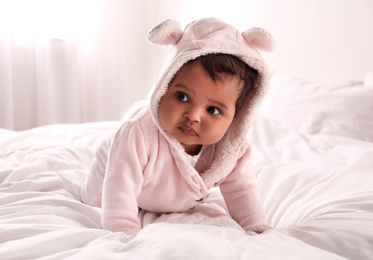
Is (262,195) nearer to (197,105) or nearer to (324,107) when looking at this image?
(197,105)

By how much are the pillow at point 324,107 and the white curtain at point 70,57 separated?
5.04ft

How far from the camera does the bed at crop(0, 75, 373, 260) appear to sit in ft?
2.16

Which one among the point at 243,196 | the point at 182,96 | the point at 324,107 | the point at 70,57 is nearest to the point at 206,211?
the point at 243,196

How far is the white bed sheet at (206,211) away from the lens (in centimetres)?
65

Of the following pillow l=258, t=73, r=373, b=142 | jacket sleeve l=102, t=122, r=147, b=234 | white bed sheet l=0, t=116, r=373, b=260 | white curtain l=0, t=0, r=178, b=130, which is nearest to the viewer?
white bed sheet l=0, t=116, r=373, b=260

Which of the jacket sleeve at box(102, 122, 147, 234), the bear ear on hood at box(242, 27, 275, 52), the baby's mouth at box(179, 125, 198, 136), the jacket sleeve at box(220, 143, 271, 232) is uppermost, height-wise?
the bear ear on hood at box(242, 27, 275, 52)

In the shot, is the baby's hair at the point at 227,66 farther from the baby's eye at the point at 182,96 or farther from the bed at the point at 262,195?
the bed at the point at 262,195

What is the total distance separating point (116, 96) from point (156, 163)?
2.48 metres

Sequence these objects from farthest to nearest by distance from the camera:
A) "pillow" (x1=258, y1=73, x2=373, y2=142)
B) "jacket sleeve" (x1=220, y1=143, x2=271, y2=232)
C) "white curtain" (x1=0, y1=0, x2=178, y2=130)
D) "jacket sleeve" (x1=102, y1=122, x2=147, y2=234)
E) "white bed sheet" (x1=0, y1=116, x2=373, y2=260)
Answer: "white curtain" (x1=0, y1=0, x2=178, y2=130), "pillow" (x1=258, y1=73, x2=373, y2=142), "jacket sleeve" (x1=220, y1=143, x2=271, y2=232), "jacket sleeve" (x1=102, y1=122, x2=147, y2=234), "white bed sheet" (x1=0, y1=116, x2=373, y2=260)

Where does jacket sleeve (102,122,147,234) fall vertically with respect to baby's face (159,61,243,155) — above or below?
below


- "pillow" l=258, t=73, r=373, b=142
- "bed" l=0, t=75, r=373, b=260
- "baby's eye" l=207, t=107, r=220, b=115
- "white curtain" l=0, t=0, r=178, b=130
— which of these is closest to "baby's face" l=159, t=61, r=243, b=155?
"baby's eye" l=207, t=107, r=220, b=115

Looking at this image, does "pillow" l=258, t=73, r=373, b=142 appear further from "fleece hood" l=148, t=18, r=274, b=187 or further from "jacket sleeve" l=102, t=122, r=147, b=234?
"jacket sleeve" l=102, t=122, r=147, b=234

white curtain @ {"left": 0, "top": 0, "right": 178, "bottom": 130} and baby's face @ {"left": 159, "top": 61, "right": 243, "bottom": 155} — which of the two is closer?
baby's face @ {"left": 159, "top": 61, "right": 243, "bottom": 155}

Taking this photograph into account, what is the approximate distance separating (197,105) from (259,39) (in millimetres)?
233
